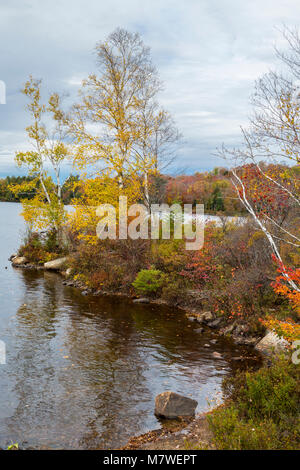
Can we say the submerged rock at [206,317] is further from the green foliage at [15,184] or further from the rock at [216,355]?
the green foliage at [15,184]

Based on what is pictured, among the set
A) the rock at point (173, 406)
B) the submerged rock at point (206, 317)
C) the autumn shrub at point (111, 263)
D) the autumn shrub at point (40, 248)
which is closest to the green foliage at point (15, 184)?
the autumn shrub at point (40, 248)

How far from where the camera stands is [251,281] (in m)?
14.4

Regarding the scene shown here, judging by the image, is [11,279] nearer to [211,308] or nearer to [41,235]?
[41,235]

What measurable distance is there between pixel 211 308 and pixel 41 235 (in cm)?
1684

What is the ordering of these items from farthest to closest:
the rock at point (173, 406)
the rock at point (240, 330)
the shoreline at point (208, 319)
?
the rock at point (240, 330)
the shoreline at point (208, 319)
the rock at point (173, 406)

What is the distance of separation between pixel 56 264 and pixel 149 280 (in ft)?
30.7

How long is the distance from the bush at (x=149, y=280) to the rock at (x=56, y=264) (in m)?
8.51

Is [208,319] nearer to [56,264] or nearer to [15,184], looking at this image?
[56,264]

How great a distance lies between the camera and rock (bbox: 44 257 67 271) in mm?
25906

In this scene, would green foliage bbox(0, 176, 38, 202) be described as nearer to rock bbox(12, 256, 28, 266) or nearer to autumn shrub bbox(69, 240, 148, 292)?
rock bbox(12, 256, 28, 266)

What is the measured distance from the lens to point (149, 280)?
18906mm

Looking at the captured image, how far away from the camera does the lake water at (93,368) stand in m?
7.71

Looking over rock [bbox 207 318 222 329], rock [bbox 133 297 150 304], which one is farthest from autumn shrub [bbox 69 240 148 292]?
rock [bbox 207 318 222 329]

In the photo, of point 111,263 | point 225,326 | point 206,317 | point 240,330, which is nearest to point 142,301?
point 111,263
